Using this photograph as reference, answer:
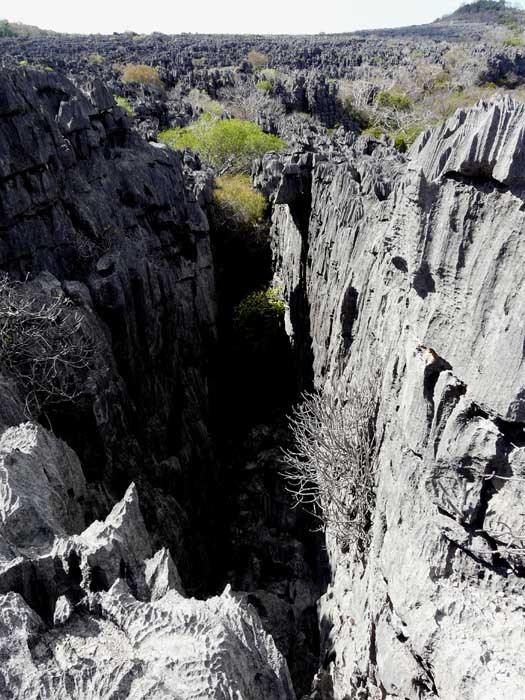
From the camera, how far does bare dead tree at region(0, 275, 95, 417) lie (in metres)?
12.5

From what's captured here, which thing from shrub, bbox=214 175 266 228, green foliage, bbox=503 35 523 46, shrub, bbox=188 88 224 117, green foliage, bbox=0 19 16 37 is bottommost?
shrub, bbox=214 175 266 228

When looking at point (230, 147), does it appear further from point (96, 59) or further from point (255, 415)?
point (96, 59)

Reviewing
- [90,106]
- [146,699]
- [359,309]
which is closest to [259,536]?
[359,309]

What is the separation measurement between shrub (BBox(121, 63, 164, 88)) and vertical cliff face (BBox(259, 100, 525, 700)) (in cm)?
5577

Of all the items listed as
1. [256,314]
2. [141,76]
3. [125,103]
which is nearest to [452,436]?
[256,314]

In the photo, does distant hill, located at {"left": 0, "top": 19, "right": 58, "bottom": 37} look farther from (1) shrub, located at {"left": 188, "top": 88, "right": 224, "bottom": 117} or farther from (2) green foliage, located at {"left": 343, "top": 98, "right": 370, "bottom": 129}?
(2) green foliage, located at {"left": 343, "top": 98, "right": 370, "bottom": 129}

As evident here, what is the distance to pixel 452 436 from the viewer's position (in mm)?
8648

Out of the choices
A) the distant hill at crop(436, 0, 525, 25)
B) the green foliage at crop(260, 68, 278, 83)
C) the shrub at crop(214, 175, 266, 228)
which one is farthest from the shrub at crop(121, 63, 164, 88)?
the distant hill at crop(436, 0, 525, 25)

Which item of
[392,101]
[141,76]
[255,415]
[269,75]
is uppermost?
[141,76]

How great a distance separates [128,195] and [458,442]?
1655 cm

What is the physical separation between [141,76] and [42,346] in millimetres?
55302

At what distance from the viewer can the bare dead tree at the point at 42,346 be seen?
12469mm

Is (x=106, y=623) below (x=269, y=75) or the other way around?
below

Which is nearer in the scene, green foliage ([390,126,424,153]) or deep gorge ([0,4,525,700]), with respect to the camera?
deep gorge ([0,4,525,700])
